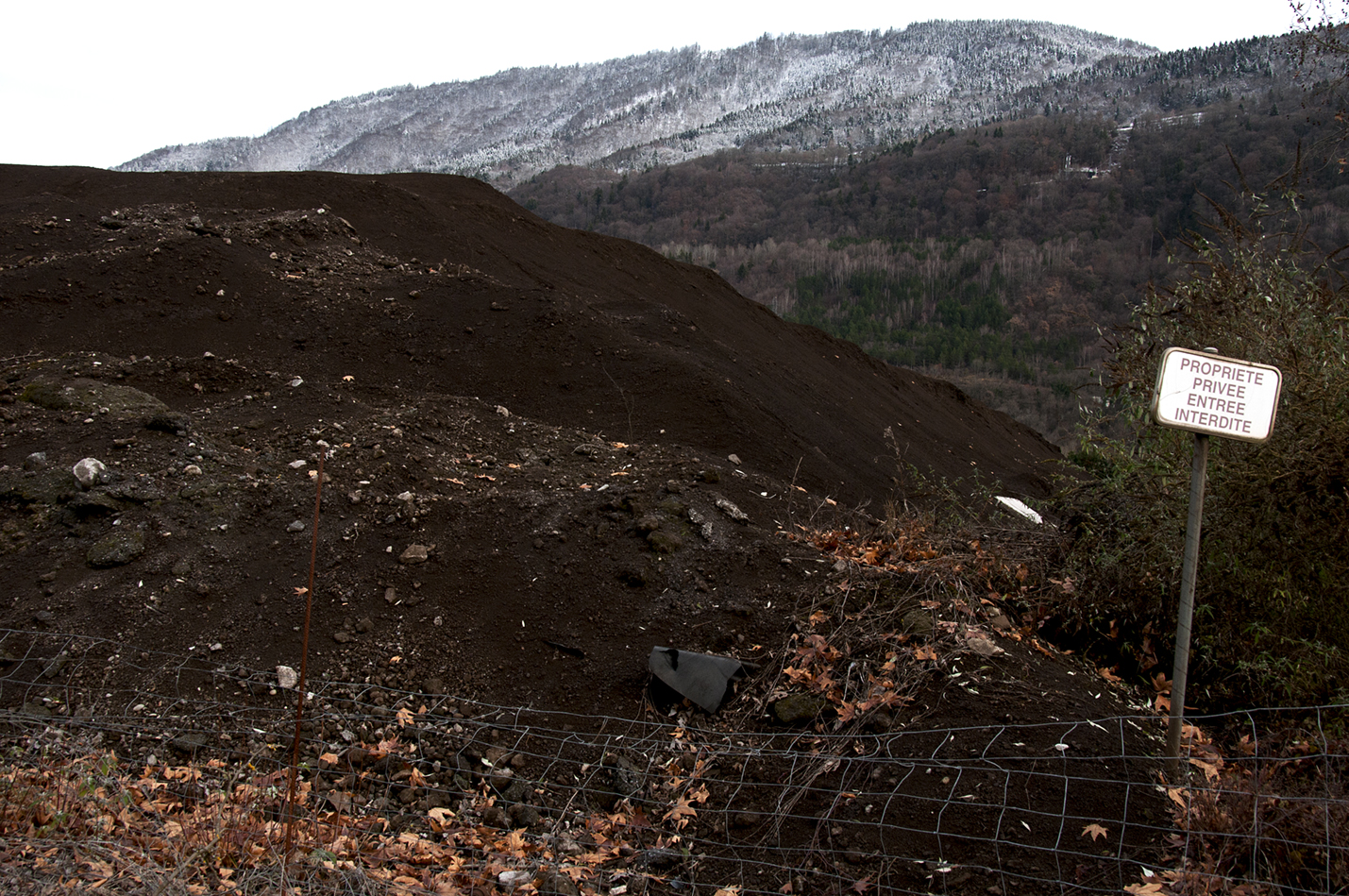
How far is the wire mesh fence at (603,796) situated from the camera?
9.27ft

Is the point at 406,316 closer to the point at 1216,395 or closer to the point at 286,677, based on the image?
the point at 286,677

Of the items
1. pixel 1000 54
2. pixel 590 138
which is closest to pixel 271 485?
pixel 590 138

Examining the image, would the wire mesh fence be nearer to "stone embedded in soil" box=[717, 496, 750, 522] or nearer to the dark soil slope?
"stone embedded in soil" box=[717, 496, 750, 522]

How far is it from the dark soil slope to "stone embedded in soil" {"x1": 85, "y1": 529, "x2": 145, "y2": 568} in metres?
4.12

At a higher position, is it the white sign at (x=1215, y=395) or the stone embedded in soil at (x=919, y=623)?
the white sign at (x=1215, y=395)

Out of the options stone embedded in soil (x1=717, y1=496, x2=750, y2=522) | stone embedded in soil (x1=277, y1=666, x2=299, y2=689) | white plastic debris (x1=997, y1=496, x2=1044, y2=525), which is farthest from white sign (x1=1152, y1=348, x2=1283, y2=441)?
white plastic debris (x1=997, y1=496, x2=1044, y2=525)

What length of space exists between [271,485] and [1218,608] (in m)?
5.59

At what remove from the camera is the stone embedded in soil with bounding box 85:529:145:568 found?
195 inches

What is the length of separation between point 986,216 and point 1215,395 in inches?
3447

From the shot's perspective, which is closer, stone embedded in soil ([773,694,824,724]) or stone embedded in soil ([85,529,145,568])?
stone embedded in soil ([773,694,824,724])

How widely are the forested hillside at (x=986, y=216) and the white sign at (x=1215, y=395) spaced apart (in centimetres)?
4097

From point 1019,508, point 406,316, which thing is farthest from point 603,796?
point 1019,508

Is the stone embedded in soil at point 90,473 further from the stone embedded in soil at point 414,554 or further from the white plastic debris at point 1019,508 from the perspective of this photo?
the white plastic debris at point 1019,508

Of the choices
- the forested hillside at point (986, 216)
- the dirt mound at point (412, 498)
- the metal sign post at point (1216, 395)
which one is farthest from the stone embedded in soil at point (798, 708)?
the forested hillside at point (986, 216)
